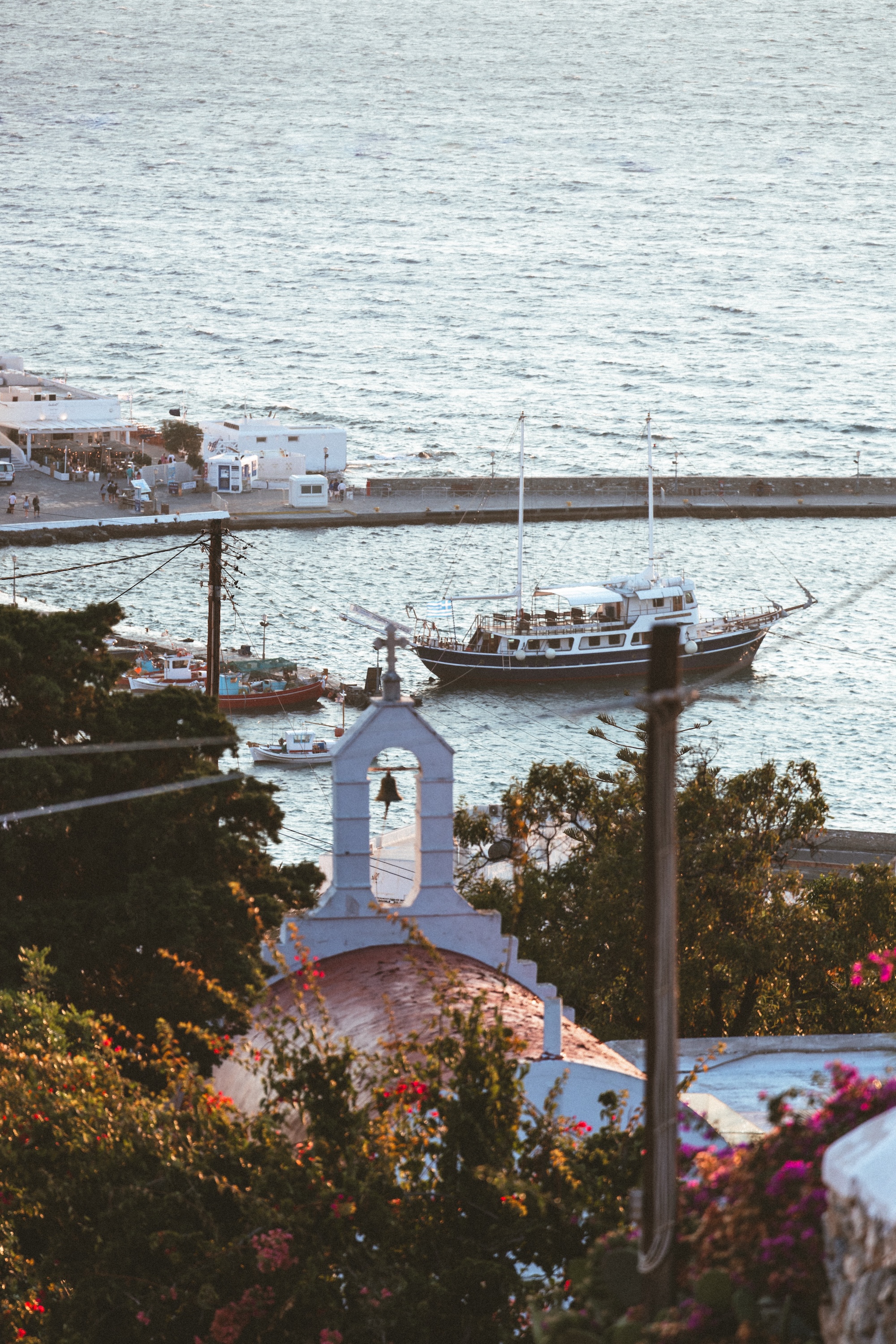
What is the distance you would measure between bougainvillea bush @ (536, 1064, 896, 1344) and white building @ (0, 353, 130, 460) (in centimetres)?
11595

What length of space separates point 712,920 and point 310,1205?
16.7 m

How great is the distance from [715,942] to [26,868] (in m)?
11.5

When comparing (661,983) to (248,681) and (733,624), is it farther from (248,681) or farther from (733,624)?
(733,624)

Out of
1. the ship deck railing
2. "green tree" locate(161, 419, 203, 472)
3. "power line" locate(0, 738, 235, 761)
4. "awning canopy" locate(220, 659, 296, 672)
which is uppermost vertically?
"green tree" locate(161, 419, 203, 472)

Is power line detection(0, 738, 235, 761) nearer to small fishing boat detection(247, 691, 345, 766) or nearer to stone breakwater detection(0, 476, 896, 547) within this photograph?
small fishing boat detection(247, 691, 345, 766)

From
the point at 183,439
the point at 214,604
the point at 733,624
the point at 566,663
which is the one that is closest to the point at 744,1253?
the point at 214,604

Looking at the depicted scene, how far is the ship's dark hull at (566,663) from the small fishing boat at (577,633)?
50 mm

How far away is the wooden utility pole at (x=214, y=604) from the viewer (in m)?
26.5

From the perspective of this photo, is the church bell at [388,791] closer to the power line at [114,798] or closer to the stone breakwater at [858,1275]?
the power line at [114,798]

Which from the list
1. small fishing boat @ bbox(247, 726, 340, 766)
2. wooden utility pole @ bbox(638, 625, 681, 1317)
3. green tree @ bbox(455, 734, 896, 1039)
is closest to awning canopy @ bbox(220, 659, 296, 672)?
small fishing boat @ bbox(247, 726, 340, 766)

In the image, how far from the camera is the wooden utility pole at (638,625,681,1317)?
635 centimetres

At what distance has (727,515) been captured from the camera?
413 ft

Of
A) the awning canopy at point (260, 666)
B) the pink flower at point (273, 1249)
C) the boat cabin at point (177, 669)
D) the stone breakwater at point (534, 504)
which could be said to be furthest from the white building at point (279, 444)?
the pink flower at point (273, 1249)

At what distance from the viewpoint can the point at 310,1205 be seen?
33.0ft
